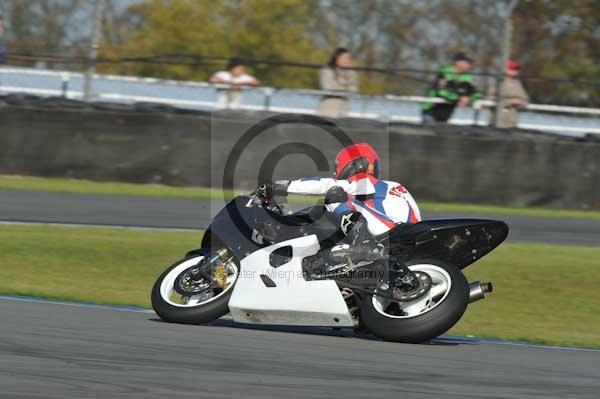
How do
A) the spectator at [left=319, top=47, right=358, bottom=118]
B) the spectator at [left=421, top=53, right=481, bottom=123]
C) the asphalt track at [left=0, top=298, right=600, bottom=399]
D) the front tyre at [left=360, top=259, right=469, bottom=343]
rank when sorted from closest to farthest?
the asphalt track at [left=0, top=298, right=600, bottom=399] → the front tyre at [left=360, top=259, right=469, bottom=343] → the spectator at [left=319, top=47, right=358, bottom=118] → the spectator at [left=421, top=53, right=481, bottom=123]

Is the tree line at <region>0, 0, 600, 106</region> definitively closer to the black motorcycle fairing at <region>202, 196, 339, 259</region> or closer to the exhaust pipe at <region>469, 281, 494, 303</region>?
the black motorcycle fairing at <region>202, 196, 339, 259</region>

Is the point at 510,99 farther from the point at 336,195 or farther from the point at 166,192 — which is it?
the point at 336,195

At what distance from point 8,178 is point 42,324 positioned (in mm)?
8446

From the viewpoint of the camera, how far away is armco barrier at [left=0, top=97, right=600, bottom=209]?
14.8m

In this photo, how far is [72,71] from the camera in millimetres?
16891

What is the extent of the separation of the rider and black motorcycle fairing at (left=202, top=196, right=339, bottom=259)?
0.54 ft

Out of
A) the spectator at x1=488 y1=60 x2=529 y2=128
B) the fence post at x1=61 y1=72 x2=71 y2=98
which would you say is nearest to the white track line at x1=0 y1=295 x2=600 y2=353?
the spectator at x1=488 y1=60 x2=529 y2=128

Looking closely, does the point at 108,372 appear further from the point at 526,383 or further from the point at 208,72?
the point at 208,72

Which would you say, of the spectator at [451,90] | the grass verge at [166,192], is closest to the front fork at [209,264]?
the grass verge at [166,192]

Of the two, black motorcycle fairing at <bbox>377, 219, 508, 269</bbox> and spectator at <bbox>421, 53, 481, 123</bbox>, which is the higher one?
black motorcycle fairing at <bbox>377, 219, 508, 269</bbox>

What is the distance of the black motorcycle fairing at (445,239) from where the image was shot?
670 centimetres

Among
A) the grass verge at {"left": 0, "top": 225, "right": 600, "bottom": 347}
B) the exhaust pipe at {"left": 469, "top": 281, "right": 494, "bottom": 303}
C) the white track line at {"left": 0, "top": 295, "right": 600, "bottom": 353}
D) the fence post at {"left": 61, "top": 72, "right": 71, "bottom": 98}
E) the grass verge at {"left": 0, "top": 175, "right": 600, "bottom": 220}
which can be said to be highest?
the exhaust pipe at {"left": 469, "top": 281, "right": 494, "bottom": 303}

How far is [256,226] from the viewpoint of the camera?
276 inches

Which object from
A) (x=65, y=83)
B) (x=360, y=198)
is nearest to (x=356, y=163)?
(x=360, y=198)
